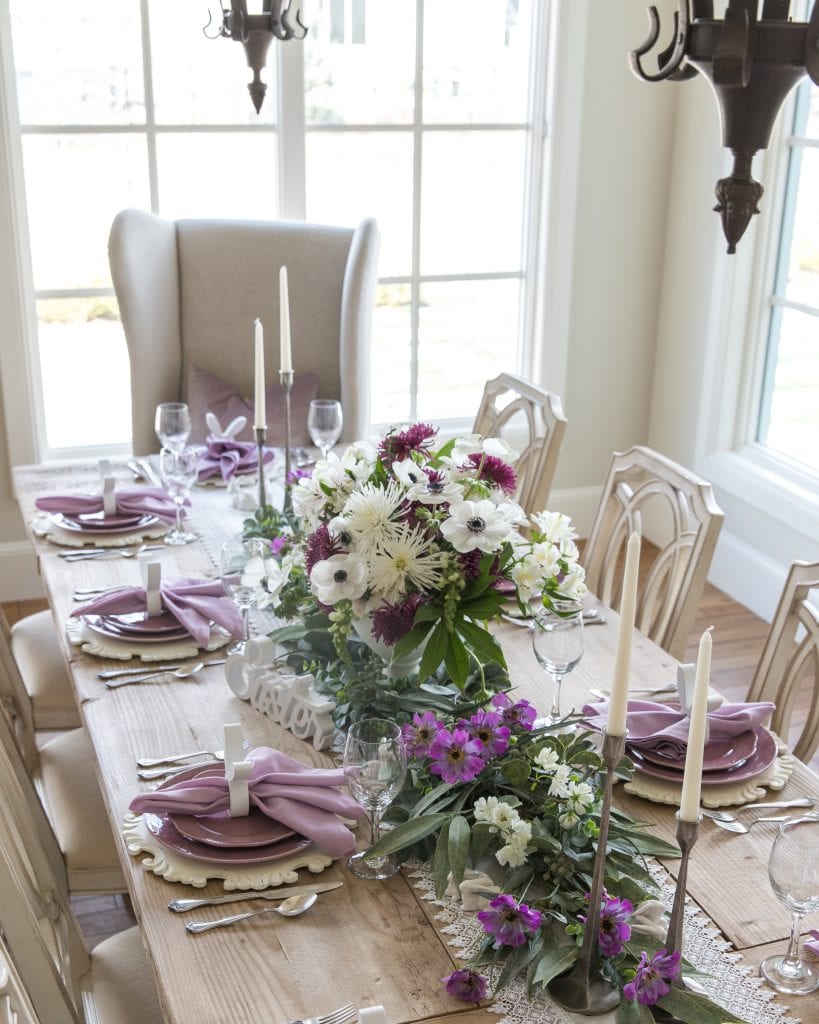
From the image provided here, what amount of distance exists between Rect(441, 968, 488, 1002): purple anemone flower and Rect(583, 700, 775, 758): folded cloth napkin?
0.50 metres

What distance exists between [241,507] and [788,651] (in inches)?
48.8

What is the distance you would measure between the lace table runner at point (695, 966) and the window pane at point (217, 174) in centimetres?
285

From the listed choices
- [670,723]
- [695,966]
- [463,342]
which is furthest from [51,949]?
[463,342]

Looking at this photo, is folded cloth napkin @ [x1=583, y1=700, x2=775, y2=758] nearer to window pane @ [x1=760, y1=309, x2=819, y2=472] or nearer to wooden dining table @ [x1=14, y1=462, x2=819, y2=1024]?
wooden dining table @ [x1=14, y1=462, x2=819, y2=1024]

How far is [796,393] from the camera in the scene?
12.5 ft

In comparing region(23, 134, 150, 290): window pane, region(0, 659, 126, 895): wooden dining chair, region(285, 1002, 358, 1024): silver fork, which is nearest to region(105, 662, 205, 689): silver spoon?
region(0, 659, 126, 895): wooden dining chair

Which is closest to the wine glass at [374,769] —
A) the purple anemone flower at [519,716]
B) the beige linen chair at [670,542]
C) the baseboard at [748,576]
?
the purple anemone flower at [519,716]

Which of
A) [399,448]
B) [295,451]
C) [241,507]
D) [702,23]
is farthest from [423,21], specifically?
[702,23]

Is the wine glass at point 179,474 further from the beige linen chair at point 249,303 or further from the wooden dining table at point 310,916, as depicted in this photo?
the beige linen chair at point 249,303

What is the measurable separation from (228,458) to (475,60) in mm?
1812

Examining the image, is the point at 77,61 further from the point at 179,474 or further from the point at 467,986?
the point at 467,986

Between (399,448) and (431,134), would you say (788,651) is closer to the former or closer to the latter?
(399,448)

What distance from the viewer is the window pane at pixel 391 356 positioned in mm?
4160

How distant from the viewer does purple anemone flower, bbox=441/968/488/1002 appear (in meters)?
1.27
